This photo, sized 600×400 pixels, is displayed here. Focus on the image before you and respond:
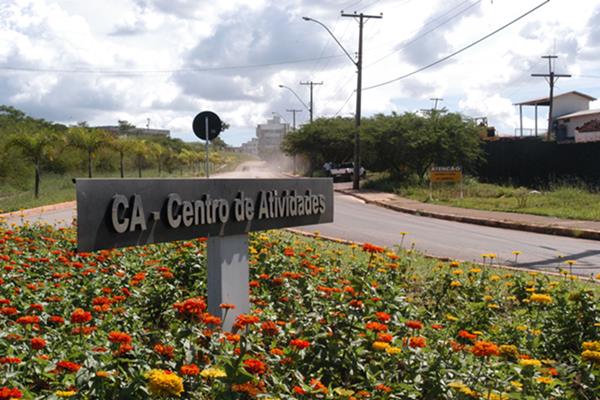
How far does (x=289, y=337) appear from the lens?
4629mm

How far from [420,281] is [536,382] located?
12.2 feet

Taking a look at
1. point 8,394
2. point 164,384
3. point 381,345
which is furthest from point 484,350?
point 8,394

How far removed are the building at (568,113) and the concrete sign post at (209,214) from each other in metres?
53.7

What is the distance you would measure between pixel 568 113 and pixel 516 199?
47.6m

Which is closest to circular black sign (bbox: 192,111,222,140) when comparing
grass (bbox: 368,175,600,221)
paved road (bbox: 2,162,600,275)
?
paved road (bbox: 2,162,600,275)

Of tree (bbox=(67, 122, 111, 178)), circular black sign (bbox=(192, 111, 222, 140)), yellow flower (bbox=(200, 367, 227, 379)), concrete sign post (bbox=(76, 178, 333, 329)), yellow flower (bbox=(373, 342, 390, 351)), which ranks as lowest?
yellow flower (bbox=(200, 367, 227, 379))

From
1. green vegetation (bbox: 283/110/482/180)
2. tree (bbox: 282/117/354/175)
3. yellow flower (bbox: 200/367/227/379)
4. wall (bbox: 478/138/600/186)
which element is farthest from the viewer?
tree (bbox: 282/117/354/175)

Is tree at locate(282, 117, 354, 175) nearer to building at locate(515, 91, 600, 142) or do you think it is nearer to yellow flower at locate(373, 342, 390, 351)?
building at locate(515, 91, 600, 142)

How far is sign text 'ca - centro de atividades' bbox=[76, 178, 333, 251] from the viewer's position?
4.30 meters

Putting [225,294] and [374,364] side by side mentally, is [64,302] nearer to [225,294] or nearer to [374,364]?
[225,294]

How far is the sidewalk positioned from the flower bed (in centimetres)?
952

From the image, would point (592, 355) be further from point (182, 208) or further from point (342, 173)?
point (342, 173)

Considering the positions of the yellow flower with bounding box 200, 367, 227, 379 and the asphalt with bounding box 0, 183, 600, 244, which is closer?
the yellow flower with bounding box 200, 367, 227, 379

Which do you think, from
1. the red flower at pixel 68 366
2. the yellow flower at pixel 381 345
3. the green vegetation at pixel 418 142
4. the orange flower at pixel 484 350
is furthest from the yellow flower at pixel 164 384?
the green vegetation at pixel 418 142
